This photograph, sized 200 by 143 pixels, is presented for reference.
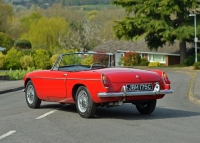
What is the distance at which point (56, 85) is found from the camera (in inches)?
548

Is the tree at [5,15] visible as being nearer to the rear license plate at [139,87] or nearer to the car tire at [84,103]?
the car tire at [84,103]

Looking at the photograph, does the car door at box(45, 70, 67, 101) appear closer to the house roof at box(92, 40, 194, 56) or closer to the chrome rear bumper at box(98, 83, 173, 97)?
the chrome rear bumper at box(98, 83, 173, 97)

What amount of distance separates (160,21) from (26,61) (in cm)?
1487

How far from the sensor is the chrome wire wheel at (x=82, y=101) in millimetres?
12858

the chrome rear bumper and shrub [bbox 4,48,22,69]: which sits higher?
the chrome rear bumper

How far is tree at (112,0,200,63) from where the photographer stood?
191 feet

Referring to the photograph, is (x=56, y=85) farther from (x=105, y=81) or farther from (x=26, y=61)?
(x=26, y=61)

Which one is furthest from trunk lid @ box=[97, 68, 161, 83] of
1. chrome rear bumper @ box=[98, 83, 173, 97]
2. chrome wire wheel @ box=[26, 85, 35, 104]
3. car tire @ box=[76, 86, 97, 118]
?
chrome wire wheel @ box=[26, 85, 35, 104]

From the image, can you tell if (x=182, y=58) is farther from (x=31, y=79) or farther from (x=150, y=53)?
(x=31, y=79)

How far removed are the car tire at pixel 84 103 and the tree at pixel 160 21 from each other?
45134mm

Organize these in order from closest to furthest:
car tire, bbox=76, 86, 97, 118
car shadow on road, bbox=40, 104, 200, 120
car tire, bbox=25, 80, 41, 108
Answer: car tire, bbox=76, 86, 97, 118 → car shadow on road, bbox=40, 104, 200, 120 → car tire, bbox=25, 80, 41, 108

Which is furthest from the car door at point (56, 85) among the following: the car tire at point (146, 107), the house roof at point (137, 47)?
the house roof at point (137, 47)

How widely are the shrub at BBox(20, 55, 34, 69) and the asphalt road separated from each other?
38572 millimetres

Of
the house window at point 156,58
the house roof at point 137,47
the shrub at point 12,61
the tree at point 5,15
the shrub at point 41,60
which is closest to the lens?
the shrub at point 41,60
